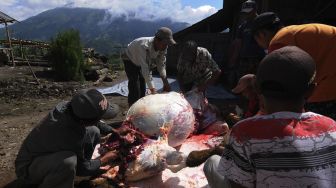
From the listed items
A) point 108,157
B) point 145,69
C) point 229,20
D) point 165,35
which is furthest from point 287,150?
point 229,20

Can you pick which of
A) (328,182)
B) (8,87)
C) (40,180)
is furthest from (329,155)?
(8,87)

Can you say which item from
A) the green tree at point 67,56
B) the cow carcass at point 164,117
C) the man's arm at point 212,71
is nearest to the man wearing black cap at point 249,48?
the man's arm at point 212,71

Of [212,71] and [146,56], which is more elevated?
[146,56]

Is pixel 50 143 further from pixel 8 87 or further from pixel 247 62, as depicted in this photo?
pixel 8 87

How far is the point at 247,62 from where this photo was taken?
617 centimetres

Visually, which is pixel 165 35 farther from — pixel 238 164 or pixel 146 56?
pixel 238 164

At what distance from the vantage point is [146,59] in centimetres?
625

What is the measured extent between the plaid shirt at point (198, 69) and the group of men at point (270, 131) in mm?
764

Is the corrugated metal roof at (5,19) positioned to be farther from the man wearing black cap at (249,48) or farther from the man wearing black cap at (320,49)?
the man wearing black cap at (320,49)

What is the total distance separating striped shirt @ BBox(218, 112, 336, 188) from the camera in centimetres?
182

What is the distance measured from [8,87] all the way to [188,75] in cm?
665

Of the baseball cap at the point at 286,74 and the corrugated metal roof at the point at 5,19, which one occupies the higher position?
the baseball cap at the point at 286,74

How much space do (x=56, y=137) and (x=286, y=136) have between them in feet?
7.65

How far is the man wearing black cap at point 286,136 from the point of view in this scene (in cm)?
182
